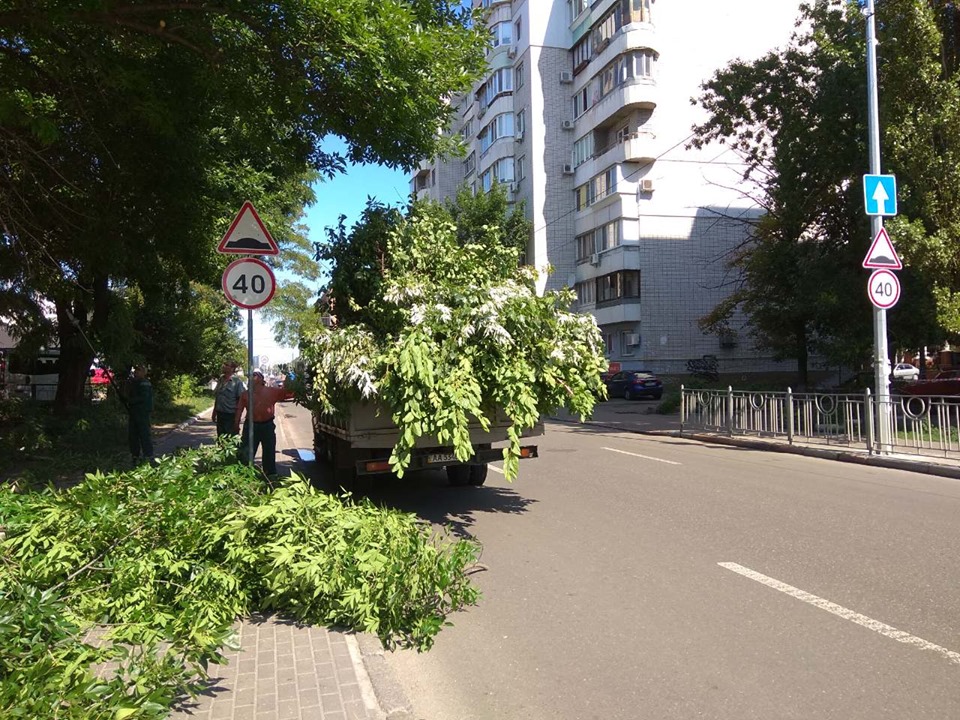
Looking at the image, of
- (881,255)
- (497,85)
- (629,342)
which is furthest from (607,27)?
(881,255)

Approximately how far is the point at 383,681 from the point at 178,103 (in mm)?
7174

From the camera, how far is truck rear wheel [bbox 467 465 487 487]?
969 cm

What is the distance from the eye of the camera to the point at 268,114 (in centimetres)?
828

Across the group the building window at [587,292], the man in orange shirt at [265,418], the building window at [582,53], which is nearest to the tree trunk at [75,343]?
the man in orange shirt at [265,418]

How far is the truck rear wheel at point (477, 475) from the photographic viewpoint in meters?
9.69

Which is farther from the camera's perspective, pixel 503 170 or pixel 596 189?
pixel 503 170

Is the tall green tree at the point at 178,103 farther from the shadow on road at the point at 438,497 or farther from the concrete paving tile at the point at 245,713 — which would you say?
the concrete paving tile at the point at 245,713

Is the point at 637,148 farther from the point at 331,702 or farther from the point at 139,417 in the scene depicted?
the point at 331,702

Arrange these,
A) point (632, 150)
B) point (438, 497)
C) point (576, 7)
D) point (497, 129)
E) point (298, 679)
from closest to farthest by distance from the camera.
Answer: point (298, 679)
point (438, 497)
point (632, 150)
point (576, 7)
point (497, 129)

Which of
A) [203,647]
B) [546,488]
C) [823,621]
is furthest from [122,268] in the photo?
[823,621]

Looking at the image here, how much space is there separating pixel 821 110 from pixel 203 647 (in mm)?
20179

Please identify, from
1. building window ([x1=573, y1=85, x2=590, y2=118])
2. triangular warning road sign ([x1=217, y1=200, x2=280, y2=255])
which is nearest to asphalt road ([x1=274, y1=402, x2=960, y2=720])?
triangular warning road sign ([x1=217, y1=200, x2=280, y2=255])

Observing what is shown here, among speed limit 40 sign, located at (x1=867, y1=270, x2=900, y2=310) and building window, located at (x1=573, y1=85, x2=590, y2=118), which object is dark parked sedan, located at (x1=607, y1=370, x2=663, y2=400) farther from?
speed limit 40 sign, located at (x1=867, y1=270, x2=900, y2=310)

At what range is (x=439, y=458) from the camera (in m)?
8.05
